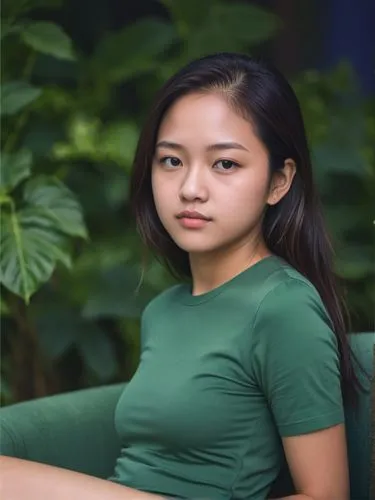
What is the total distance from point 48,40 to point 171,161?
0.87m

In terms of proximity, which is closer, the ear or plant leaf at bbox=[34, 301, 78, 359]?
the ear

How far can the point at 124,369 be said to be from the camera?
2.96 m

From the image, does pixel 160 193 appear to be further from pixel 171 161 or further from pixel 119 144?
pixel 119 144

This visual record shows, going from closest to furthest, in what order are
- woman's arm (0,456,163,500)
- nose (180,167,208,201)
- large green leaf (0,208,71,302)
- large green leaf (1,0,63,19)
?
woman's arm (0,456,163,500) < nose (180,167,208,201) < large green leaf (0,208,71,302) < large green leaf (1,0,63,19)

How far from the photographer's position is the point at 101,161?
9.01ft

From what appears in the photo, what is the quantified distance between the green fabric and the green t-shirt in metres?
0.25

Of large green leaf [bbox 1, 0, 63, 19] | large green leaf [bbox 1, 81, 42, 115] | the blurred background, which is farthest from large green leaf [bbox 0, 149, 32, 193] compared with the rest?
large green leaf [bbox 1, 0, 63, 19]

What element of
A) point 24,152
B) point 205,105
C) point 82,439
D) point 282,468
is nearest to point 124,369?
point 24,152

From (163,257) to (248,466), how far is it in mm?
433

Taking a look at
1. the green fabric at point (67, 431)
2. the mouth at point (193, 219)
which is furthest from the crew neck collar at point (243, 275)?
the green fabric at point (67, 431)

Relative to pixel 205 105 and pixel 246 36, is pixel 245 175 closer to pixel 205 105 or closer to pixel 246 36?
pixel 205 105

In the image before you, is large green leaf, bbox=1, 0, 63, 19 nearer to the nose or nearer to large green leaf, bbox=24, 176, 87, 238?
large green leaf, bbox=24, 176, 87, 238

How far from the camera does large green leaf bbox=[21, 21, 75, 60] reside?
2.32 m

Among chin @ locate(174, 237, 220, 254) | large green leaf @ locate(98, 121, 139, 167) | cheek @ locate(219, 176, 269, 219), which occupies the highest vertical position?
large green leaf @ locate(98, 121, 139, 167)
